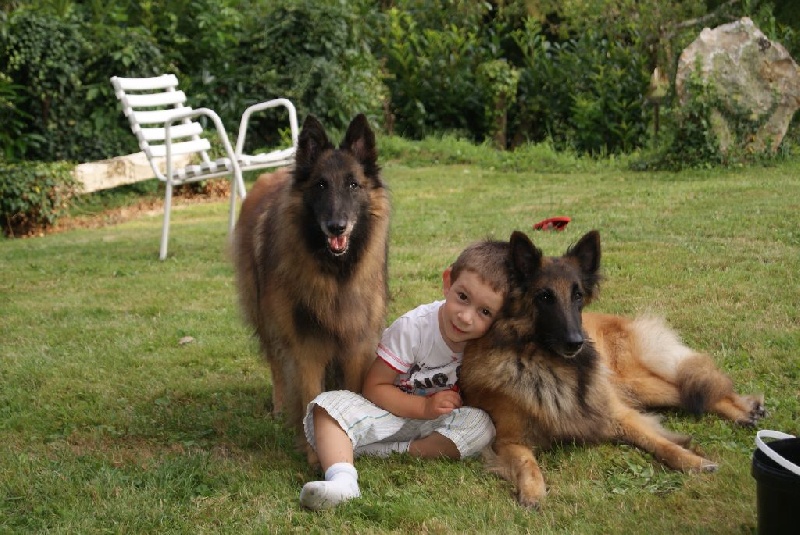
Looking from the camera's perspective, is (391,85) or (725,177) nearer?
(725,177)

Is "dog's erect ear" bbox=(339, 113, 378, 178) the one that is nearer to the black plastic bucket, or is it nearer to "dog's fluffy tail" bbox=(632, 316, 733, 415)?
"dog's fluffy tail" bbox=(632, 316, 733, 415)

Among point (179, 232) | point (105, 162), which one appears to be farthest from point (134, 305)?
point (105, 162)

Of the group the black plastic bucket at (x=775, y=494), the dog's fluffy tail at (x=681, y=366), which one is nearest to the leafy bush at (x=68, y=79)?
the dog's fluffy tail at (x=681, y=366)

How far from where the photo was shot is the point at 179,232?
33.3 feet

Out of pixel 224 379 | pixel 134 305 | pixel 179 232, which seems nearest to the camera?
pixel 224 379

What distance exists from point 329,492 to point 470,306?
3.36ft

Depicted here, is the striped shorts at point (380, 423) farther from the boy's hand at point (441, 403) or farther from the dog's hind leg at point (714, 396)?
the dog's hind leg at point (714, 396)

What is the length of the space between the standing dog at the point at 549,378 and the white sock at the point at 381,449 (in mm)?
365

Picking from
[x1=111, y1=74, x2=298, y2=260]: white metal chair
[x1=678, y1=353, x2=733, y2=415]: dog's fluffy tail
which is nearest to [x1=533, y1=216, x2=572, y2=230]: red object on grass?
[x1=111, y1=74, x2=298, y2=260]: white metal chair

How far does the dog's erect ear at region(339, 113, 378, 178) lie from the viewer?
4109mm

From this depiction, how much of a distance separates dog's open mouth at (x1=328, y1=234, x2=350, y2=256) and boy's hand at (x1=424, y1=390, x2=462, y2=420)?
2.53 feet

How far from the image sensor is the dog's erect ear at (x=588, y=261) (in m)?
3.96

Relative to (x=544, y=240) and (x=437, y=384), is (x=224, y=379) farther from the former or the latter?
(x=544, y=240)

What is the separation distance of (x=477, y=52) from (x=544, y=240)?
876cm
